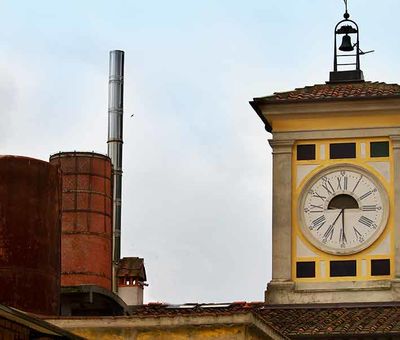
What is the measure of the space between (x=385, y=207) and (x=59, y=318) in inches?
596

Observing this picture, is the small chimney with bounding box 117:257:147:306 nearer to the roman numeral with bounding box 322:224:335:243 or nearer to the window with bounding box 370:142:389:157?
the roman numeral with bounding box 322:224:335:243

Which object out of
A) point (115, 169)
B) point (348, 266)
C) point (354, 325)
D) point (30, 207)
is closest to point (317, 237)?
point (348, 266)

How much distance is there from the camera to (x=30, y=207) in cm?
4144

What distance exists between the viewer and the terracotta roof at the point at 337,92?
168 ft

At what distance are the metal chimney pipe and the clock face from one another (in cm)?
2392

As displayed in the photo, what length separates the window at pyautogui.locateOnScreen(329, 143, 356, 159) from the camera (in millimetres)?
51500

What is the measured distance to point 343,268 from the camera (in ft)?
167

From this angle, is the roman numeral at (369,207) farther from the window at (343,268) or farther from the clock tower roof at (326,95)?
the clock tower roof at (326,95)

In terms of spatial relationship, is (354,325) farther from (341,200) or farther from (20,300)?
(20,300)

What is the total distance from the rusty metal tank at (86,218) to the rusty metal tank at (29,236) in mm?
19029

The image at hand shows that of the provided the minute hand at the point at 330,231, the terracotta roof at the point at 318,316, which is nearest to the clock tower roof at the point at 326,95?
the minute hand at the point at 330,231

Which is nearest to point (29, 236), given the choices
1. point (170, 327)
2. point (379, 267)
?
point (170, 327)

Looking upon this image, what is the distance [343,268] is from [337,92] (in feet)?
14.6

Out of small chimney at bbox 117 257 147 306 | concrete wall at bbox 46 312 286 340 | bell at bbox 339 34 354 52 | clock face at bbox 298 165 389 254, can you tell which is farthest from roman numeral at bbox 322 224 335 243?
concrete wall at bbox 46 312 286 340
